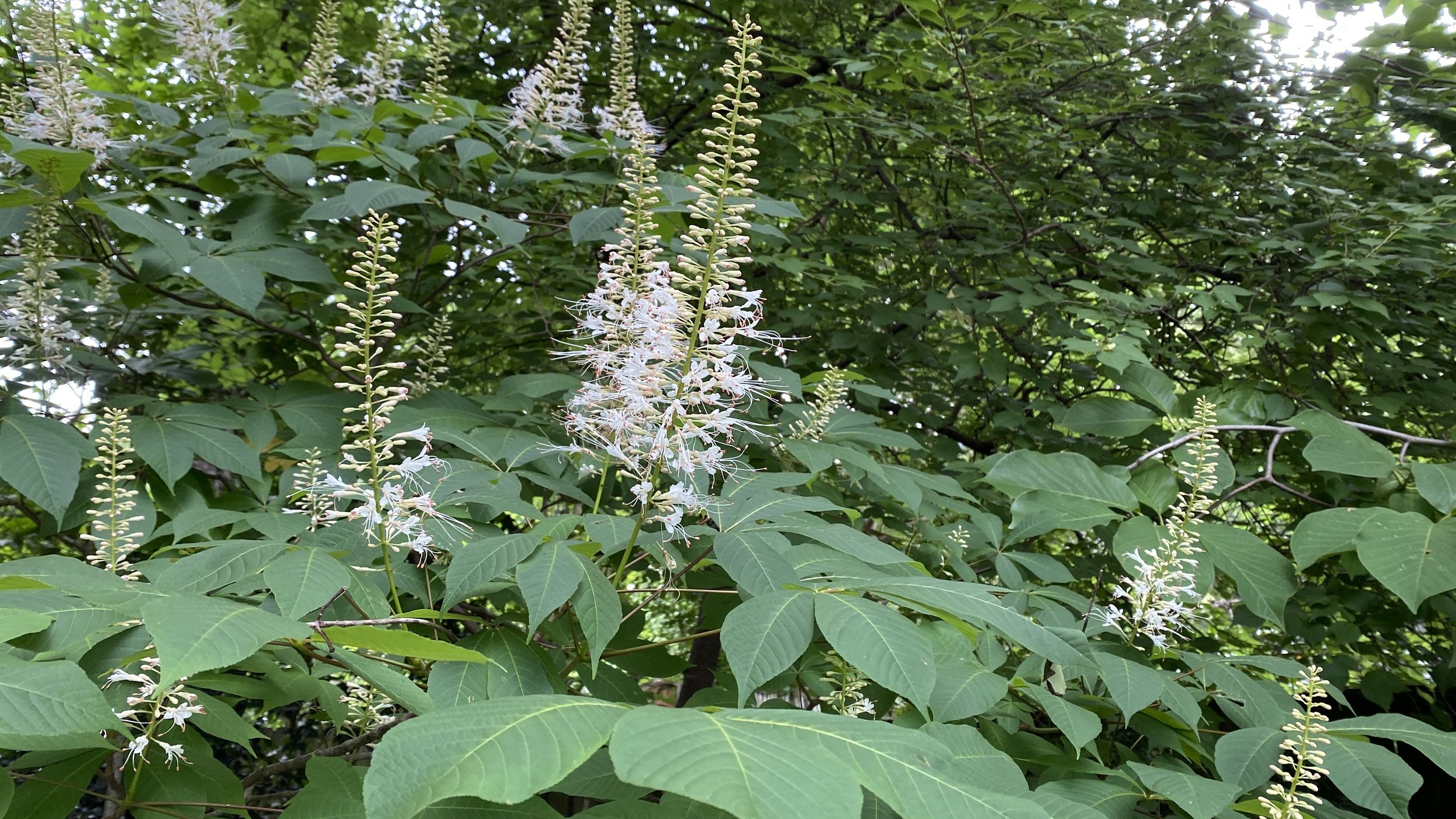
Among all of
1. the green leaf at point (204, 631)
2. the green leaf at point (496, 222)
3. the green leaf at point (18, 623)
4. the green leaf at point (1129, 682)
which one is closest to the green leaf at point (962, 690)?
the green leaf at point (1129, 682)

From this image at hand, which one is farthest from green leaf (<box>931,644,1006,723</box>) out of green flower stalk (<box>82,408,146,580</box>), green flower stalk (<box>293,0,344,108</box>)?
green flower stalk (<box>293,0,344,108</box>)

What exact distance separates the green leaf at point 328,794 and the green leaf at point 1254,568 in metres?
2.17

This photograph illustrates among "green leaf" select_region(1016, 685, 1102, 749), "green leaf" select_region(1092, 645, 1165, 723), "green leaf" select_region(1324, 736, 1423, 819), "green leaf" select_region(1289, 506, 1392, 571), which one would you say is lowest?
"green leaf" select_region(1016, 685, 1102, 749)

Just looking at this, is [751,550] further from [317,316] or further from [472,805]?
[317,316]

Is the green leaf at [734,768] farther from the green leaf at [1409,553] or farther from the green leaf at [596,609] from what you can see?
the green leaf at [1409,553]

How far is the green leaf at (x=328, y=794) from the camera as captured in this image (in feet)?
4.57

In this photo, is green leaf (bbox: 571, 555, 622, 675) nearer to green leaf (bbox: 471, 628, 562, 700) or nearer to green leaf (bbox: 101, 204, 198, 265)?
green leaf (bbox: 471, 628, 562, 700)

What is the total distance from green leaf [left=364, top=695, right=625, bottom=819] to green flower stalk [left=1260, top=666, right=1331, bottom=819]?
54.6 inches

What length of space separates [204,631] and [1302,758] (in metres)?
1.97

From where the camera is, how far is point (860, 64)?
450cm

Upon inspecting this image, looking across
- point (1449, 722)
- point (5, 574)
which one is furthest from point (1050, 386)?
point (5, 574)

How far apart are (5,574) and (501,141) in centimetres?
286

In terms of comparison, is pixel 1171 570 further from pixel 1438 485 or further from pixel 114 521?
pixel 114 521

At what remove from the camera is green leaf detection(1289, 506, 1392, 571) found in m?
2.32
